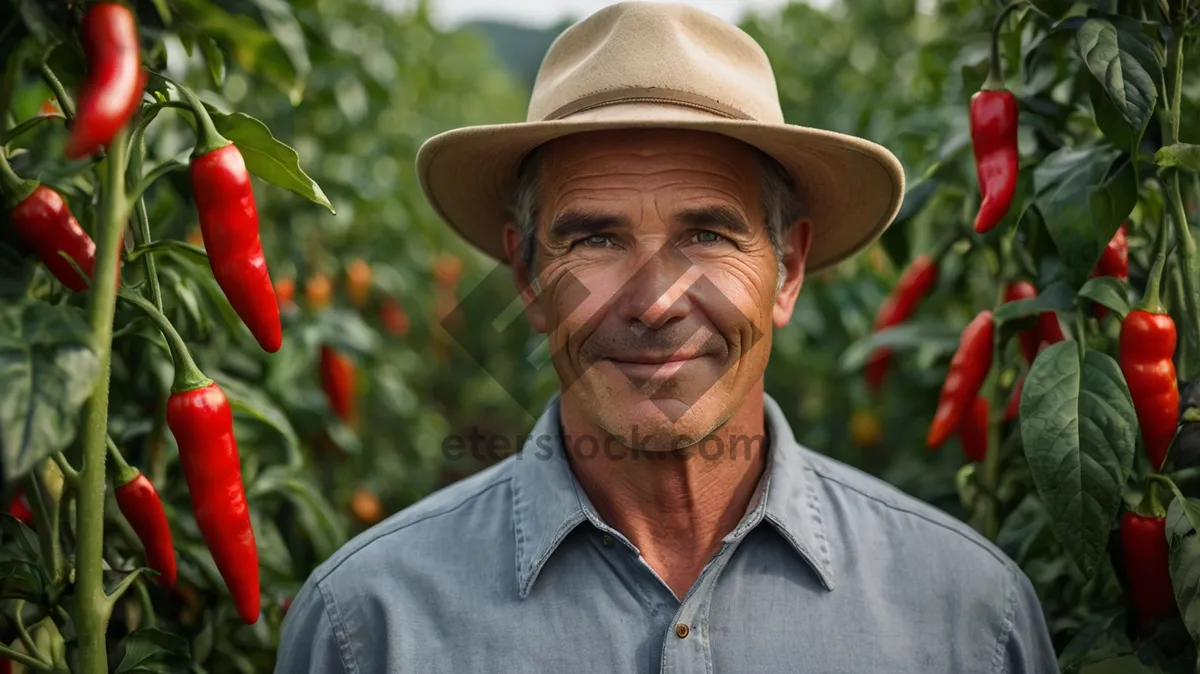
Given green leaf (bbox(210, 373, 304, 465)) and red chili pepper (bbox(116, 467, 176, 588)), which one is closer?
red chili pepper (bbox(116, 467, 176, 588))

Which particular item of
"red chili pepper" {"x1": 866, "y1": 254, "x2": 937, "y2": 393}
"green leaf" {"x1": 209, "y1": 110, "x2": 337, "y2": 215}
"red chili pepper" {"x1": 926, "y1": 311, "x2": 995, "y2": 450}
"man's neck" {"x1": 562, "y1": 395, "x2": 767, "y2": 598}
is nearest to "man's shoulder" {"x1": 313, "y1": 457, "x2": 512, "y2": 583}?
"man's neck" {"x1": 562, "y1": 395, "x2": 767, "y2": 598}

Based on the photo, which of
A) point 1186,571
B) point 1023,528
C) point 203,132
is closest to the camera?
point 203,132

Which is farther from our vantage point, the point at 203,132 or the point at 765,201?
the point at 765,201

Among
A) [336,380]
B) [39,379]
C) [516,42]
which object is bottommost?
[516,42]

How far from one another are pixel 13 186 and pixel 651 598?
1.24 metres

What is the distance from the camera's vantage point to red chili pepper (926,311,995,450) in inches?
97.7

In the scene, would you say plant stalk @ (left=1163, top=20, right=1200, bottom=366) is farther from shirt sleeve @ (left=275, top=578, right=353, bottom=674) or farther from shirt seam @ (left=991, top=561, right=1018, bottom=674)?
shirt sleeve @ (left=275, top=578, right=353, bottom=674)

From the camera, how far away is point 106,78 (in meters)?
1.37

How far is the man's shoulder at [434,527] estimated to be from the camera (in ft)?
6.84

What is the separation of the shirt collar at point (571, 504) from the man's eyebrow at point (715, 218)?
1.41 feet

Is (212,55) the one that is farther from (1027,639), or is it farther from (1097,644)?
(1097,644)

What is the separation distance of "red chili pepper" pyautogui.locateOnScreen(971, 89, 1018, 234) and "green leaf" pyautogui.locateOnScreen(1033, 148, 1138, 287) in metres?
0.09

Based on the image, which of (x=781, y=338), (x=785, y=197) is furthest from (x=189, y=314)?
(x=781, y=338)

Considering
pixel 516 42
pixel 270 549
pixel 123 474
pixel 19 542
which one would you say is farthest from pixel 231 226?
pixel 516 42
